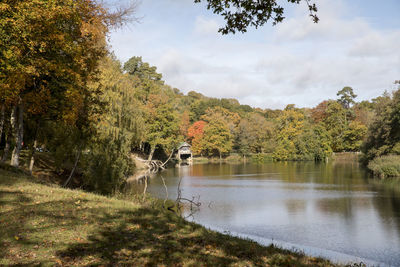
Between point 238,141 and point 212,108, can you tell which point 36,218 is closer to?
point 238,141

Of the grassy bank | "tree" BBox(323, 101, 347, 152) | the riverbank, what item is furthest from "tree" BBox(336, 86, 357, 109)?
the riverbank

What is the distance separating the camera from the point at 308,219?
56.7 feet

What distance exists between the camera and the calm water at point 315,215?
13.0 meters

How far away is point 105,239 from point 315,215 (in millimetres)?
13950

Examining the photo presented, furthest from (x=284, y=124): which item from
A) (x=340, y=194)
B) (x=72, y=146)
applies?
(x=72, y=146)

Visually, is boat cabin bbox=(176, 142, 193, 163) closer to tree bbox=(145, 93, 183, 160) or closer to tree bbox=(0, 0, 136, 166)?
tree bbox=(145, 93, 183, 160)

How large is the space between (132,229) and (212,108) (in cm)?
7271

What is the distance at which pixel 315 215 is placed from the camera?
18250mm

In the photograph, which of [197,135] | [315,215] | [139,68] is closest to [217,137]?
[197,135]

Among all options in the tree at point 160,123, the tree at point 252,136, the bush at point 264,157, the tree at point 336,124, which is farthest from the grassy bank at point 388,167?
the tree at point 252,136

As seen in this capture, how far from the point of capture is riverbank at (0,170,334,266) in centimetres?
602

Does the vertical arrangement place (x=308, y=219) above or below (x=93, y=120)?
below

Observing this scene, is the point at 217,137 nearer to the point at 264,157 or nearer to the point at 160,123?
the point at 264,157

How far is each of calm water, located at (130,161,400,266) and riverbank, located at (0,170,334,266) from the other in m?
4.30
